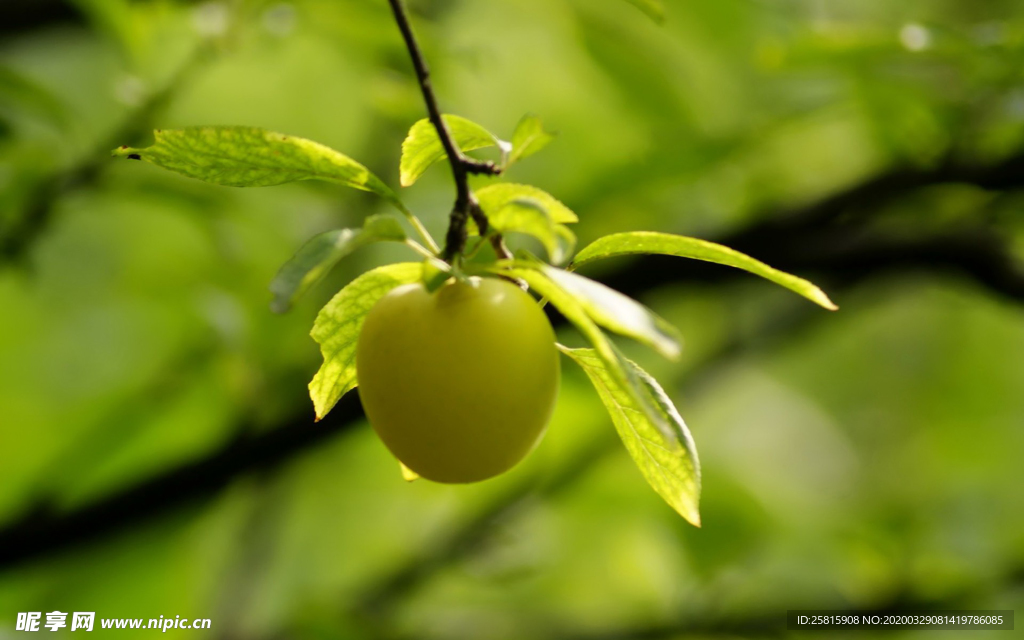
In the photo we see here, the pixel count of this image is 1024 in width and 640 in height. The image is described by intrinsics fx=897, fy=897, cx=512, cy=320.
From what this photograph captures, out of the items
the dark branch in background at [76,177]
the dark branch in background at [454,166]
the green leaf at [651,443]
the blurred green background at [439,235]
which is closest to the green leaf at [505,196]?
the dark branch in background at [454,166]

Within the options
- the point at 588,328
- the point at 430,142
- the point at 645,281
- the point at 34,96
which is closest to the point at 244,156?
the point at 430,142

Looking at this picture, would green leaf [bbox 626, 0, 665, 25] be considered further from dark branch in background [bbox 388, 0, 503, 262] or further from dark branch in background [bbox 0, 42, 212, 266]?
dark branch in background [bbox 0, 42, 212, 266]

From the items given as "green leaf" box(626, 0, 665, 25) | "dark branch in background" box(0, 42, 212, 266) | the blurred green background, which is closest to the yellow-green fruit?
"green leaf" box(626, 0, 665, 25)

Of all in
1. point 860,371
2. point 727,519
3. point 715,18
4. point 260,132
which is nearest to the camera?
point 260,132

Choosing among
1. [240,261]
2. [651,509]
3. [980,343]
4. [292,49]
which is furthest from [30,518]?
[980,343]

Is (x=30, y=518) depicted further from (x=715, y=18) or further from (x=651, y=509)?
(x=715, y=18)

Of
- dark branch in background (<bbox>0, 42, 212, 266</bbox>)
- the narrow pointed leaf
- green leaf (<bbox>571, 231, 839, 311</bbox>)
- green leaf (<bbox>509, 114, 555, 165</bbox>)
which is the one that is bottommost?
the narrow pointed leaf
